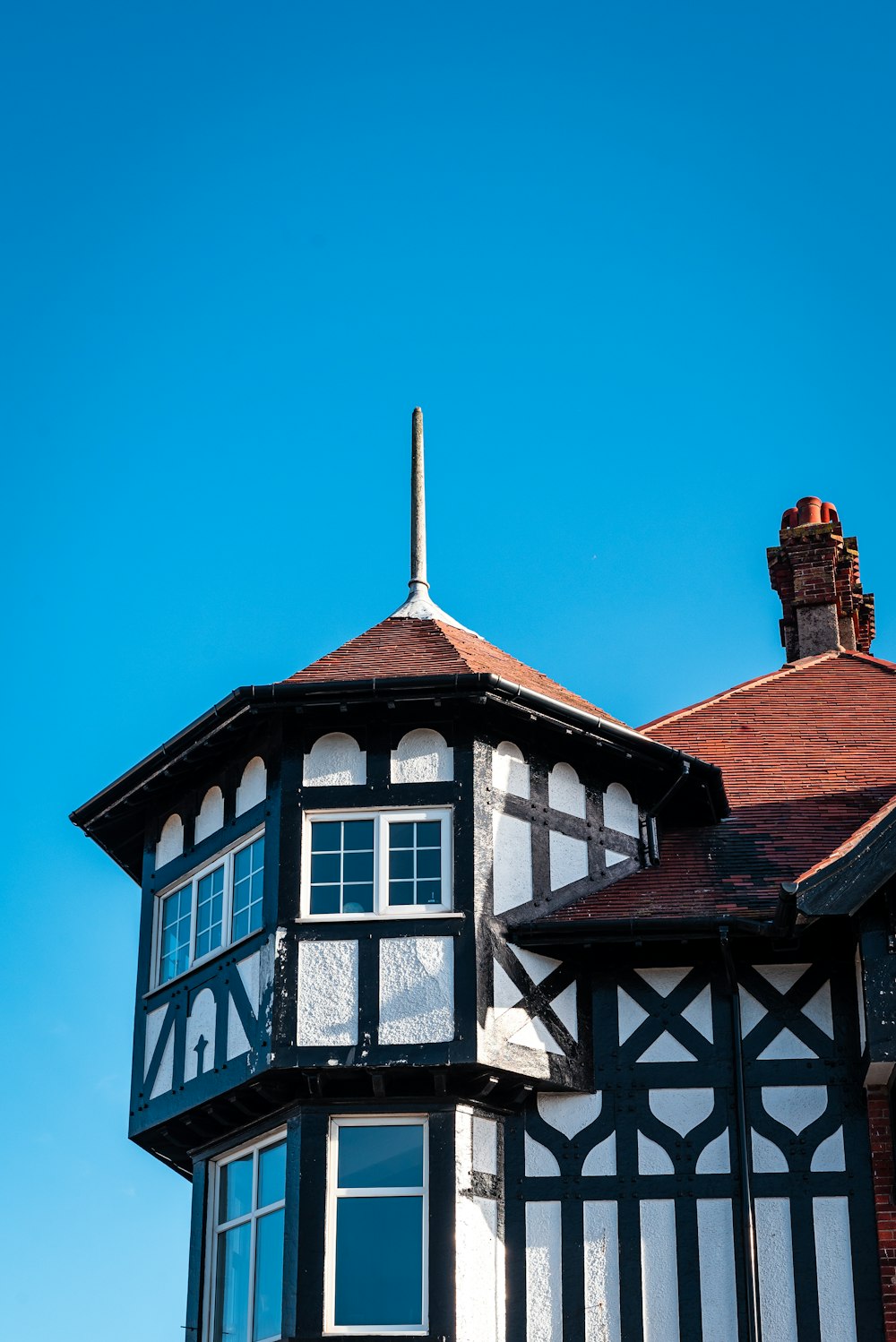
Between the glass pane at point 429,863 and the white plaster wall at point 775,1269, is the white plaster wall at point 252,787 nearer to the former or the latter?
the glass pane at point 429,863

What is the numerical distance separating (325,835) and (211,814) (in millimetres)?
1663

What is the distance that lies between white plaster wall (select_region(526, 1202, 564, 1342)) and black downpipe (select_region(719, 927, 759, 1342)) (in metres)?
1.46

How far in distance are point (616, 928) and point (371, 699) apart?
2779 mm

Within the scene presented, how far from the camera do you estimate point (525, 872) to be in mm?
15961

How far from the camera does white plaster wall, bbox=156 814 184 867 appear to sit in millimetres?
17531

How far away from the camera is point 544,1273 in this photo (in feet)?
49.0

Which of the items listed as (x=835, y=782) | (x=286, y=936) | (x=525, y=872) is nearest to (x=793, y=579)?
(x=835, y=782)

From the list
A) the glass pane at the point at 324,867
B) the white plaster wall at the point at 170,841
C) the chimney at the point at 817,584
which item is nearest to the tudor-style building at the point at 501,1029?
the glass pane at the point at 324,867

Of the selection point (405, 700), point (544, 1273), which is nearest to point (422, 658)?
point (405, 700)

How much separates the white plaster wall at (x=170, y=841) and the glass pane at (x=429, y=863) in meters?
2.79

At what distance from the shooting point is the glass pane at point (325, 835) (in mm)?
15836

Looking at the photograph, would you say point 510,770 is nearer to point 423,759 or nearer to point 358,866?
point 423,759

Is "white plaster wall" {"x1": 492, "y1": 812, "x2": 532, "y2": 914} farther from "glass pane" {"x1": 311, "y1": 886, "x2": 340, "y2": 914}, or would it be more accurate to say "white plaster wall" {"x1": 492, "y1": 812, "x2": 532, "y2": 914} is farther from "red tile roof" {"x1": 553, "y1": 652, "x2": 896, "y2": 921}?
"glass pane" {"x1": 311, "y1": 886, "x2": 340, "y2": 914}

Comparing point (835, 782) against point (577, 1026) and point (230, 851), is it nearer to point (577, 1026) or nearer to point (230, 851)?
point (577, 1026)
